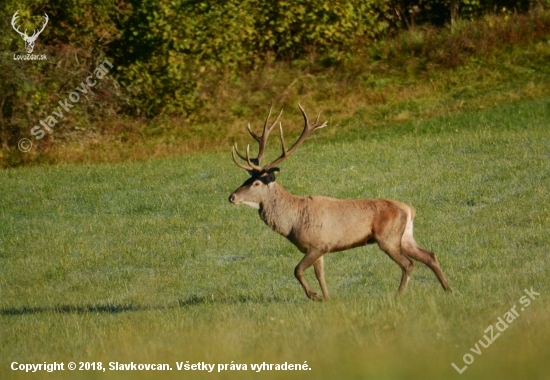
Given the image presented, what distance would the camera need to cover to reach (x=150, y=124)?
26562 mm

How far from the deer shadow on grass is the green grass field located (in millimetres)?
58

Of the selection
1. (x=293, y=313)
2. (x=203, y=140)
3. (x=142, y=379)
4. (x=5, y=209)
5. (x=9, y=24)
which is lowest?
(x=203, y=140)

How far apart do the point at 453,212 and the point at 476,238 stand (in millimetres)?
2027

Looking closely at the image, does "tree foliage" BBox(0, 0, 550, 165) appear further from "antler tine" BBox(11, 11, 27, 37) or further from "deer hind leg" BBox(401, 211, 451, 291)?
"deer hind leg" BBox(401, 211, 451, 291)

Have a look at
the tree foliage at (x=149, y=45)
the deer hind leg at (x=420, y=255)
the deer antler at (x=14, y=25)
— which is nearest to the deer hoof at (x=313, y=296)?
the deer hind leg at (x=420, y=255)

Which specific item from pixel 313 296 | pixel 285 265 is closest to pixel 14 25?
pixel 285 265

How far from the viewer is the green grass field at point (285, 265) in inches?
310

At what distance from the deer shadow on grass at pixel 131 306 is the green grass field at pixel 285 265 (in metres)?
0.06

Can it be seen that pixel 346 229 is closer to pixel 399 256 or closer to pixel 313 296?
pixel 399 256

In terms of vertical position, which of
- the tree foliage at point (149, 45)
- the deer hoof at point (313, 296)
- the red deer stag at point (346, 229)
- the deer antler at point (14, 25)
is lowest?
the tree foliage at point (149, 45)

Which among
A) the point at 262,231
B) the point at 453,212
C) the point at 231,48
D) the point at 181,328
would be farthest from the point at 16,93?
the point at 181,328

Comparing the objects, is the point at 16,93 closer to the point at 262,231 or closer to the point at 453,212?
the point at 262,231

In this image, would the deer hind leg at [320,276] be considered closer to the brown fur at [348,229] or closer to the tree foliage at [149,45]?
the brown fur at [348,229]

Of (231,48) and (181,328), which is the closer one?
(181,328)
